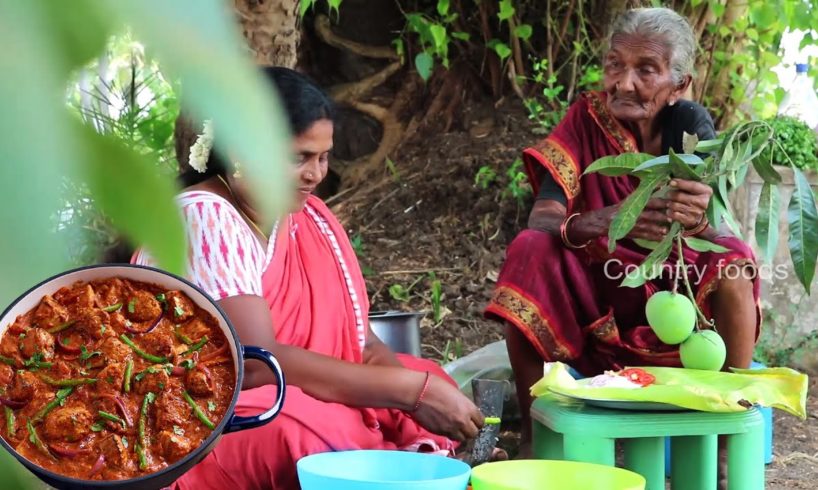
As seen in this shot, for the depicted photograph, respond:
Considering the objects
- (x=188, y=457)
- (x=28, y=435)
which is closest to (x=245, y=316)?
(x=188, y=457)

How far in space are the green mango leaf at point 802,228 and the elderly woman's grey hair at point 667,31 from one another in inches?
38.9

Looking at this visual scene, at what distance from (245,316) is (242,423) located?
0.59 m

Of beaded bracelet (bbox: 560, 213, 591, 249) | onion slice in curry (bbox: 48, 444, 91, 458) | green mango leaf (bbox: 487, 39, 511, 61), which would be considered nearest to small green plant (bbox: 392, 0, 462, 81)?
green mango leaf (bbox: 487, 39, 511, 61)

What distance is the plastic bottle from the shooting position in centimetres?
436

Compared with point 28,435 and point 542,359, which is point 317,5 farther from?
point 28,435

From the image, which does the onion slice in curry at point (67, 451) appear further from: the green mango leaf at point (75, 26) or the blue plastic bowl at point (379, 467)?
the green mango leaf at point (75, 26)

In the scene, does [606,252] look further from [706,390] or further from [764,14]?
[764,14]

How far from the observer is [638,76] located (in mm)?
2861

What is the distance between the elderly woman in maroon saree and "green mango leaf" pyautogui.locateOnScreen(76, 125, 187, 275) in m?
2.41

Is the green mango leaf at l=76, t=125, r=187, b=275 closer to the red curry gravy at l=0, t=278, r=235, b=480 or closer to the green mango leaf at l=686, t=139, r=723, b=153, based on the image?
the red curry gravy at l=0, t=278, r=235, b=480

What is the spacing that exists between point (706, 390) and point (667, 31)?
4.16 ft

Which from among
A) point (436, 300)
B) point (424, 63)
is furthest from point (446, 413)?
point (424, 63)

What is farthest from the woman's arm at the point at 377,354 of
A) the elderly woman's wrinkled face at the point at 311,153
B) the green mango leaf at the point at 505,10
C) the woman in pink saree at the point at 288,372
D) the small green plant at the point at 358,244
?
the green mango leaf at the point at 505,10

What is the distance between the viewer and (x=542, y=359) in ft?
9.16
